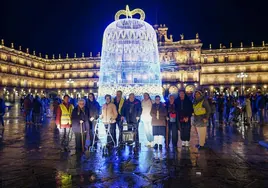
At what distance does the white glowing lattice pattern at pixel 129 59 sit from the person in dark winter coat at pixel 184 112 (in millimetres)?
8477

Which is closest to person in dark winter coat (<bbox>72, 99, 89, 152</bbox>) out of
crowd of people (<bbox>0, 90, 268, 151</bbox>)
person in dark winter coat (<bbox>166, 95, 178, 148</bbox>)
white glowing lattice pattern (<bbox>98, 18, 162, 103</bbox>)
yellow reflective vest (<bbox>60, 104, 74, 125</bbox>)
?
crowd of people (<bbox>0, 90, 268, 151</bbox>)

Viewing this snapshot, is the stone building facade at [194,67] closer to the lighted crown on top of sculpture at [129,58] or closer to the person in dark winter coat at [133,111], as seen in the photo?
the lighted crown on top of sculpture at [129,58]

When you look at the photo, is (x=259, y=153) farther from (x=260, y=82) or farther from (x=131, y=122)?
(x=260, y=82)

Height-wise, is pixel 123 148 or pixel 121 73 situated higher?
pixel 121 73

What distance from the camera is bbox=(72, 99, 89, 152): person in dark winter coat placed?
8.40 meters

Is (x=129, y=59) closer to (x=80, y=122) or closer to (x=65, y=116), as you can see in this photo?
(x=65, y=116)

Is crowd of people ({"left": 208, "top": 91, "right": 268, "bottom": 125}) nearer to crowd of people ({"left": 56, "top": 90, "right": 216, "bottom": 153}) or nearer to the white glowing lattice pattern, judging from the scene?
the white glowing lattice pattern

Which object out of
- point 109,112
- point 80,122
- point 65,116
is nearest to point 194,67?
point 109,112

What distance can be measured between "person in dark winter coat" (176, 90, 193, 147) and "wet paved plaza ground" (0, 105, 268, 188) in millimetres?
466

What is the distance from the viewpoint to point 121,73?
57.8 feet

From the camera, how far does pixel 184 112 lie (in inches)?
353

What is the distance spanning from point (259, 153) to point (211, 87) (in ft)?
205

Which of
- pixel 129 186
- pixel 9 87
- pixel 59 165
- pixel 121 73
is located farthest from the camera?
pixel 9 87

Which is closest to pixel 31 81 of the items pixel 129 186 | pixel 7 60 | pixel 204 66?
pixel 7 60
